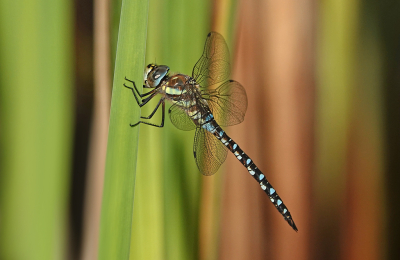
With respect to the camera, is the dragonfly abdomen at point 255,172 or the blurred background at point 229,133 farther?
the dragonfly abdomen at point 255,172

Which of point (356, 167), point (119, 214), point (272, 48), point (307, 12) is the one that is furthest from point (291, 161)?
point (119, 214)

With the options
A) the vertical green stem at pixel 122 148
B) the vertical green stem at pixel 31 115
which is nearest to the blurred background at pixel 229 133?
the vertical green stem at pixel 31 115

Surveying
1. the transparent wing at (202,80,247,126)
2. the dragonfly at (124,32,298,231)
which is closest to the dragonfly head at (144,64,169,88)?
the dragonfly at (124,32,298,231)

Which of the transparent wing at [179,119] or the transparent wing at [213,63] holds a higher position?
the transparent wing at [213,63]

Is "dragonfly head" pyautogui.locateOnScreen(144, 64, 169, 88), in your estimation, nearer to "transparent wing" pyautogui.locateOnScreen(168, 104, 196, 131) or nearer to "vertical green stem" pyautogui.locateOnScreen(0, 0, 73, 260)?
"transparent wing" pyautogui.locateOnScreen(168, 104, 196, 131)

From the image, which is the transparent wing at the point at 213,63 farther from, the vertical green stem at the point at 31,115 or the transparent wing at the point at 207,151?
the vertical green stem at the point at 31,115

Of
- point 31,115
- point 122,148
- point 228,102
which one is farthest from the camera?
point 228,102

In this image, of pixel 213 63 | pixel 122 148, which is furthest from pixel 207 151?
pixel 122 148

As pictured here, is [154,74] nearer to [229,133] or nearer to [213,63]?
[213,63]
